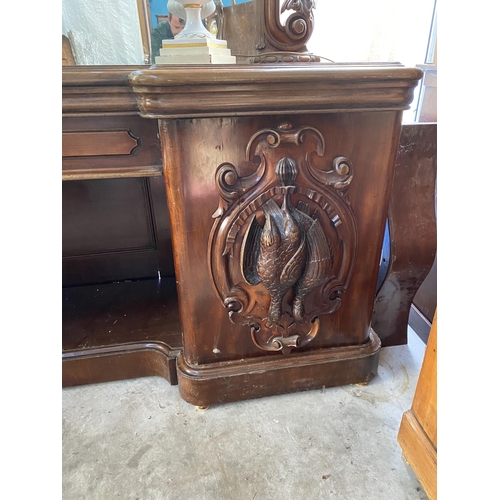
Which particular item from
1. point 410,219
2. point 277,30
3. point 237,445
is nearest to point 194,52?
point 277,30

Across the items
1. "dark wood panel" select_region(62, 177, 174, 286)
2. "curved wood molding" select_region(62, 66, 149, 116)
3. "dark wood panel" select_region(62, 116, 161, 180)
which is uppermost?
"curved wood molding" select_region(62, 66, 149, 116)

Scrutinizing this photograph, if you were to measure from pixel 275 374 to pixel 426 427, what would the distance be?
369 millimetres

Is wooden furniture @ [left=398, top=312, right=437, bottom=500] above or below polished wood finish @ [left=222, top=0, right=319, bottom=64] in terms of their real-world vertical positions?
below

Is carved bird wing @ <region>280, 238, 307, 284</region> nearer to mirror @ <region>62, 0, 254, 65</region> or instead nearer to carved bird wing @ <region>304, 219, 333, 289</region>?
carved bird wing @ <region>304, 219, 333, 289</region>

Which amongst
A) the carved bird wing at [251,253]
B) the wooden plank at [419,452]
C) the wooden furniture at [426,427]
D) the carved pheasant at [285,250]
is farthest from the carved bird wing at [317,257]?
the wooden plank at [419,452]

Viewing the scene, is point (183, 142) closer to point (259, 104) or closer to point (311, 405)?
point (259, 104)

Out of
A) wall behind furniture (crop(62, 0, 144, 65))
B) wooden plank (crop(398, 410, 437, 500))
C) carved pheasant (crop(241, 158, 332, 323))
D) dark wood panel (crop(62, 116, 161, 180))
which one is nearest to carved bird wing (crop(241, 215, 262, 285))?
carved pheasant (crop(241, 158, 332, 323))

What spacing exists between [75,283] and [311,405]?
93cm

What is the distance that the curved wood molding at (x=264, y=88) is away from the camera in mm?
652

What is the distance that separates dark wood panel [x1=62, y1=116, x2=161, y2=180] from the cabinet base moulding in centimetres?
50

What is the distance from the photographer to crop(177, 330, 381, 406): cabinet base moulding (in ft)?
3.11
